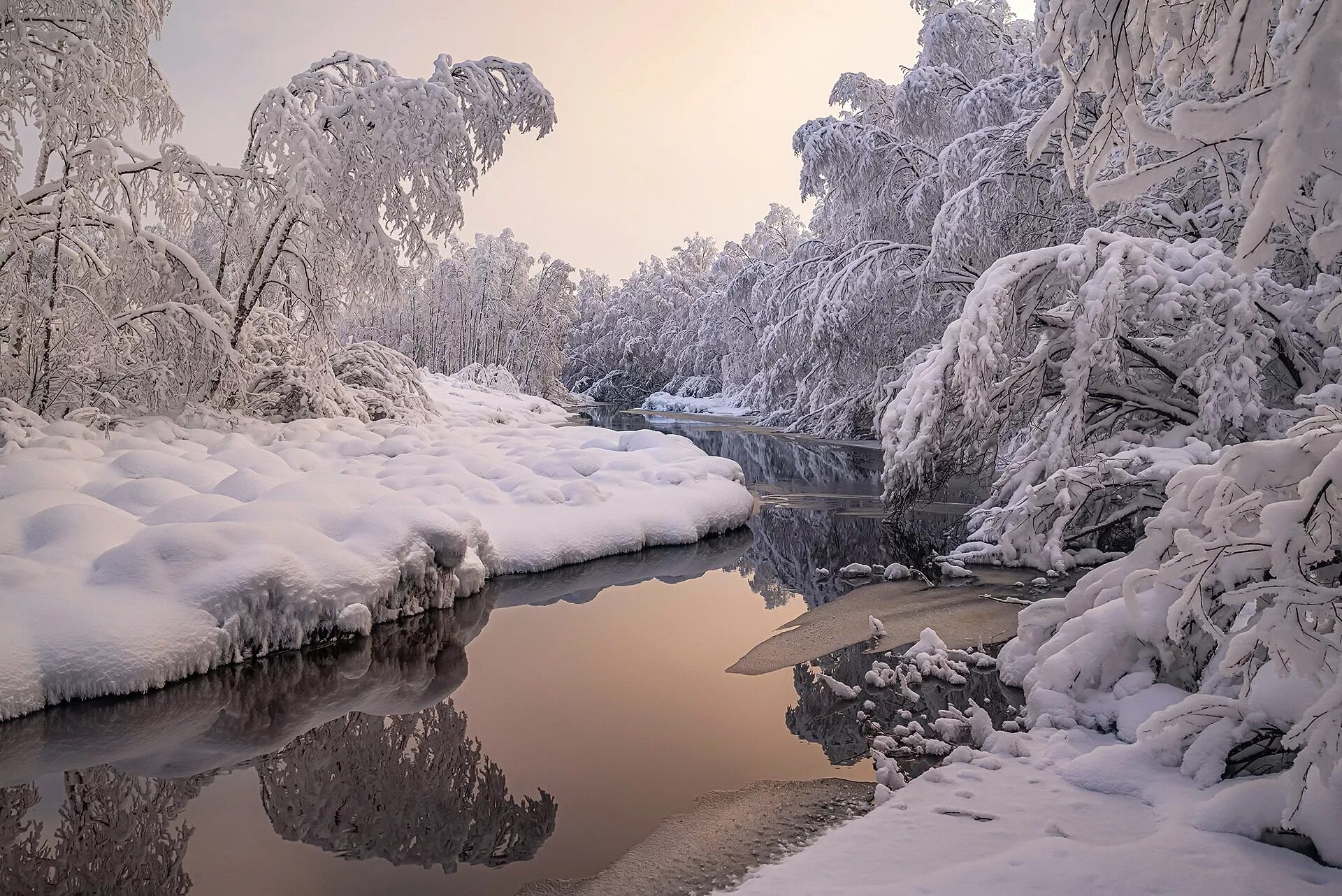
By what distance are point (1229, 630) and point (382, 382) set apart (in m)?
15.2

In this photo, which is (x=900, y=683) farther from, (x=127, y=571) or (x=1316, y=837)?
(x=127, y=571)

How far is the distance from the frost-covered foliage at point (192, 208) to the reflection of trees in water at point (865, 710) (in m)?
8.14

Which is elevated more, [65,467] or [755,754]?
[65,467]

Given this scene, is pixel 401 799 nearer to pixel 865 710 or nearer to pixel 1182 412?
pixel 865 710

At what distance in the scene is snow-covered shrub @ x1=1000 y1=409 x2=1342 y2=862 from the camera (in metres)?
1.97

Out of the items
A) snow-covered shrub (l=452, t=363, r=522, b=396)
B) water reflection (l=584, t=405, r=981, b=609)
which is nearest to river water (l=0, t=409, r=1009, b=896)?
water reflection (l=584, t=405, r=981, b=609)

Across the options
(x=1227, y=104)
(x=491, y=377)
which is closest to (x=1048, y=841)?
(x=1227, y=104)

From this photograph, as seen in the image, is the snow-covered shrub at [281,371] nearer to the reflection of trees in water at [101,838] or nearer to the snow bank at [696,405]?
the reflection of trees in water at [101,838]

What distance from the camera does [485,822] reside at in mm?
3664

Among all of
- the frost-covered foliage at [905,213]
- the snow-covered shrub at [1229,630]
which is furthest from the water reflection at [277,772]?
the frost-covered foliage at [905,213]

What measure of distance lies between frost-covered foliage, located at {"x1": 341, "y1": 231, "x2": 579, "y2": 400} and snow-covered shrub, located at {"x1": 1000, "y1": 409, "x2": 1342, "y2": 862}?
38.7 m

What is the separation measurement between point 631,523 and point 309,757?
546 centimetres

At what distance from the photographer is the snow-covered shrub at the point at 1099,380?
7.05m

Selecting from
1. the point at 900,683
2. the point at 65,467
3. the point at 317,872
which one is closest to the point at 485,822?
the point at 317,872
